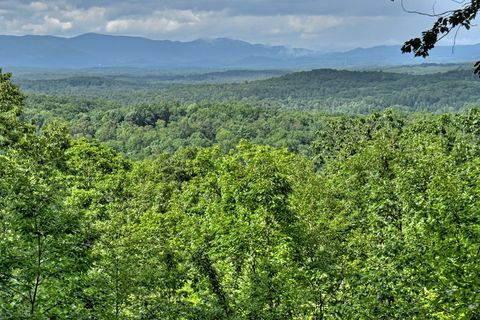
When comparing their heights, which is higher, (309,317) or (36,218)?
(36,218)

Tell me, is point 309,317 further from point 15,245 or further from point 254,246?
point 15,245

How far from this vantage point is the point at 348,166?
1502 inches

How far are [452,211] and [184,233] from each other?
12.1 meters

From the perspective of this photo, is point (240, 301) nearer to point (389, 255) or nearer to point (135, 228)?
point (389, 255)

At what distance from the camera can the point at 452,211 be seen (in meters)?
19.3

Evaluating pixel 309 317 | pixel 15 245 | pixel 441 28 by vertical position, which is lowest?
pixel 309 317

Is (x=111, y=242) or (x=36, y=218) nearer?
(x=36, y=218)

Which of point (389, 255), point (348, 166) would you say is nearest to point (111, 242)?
point (389, 255)

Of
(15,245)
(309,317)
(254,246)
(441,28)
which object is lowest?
(309,317)

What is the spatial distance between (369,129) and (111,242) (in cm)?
6507

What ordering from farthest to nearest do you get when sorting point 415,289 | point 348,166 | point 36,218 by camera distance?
point 348,166
point 415,289
point 36,218

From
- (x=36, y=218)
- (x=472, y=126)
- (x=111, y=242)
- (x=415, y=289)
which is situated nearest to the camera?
(x=36, y=218)

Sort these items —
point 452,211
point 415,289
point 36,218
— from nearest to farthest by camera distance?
point 36,218 → point 415,289 → point 452,211

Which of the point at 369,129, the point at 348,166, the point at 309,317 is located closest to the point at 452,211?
the point at 309,317
